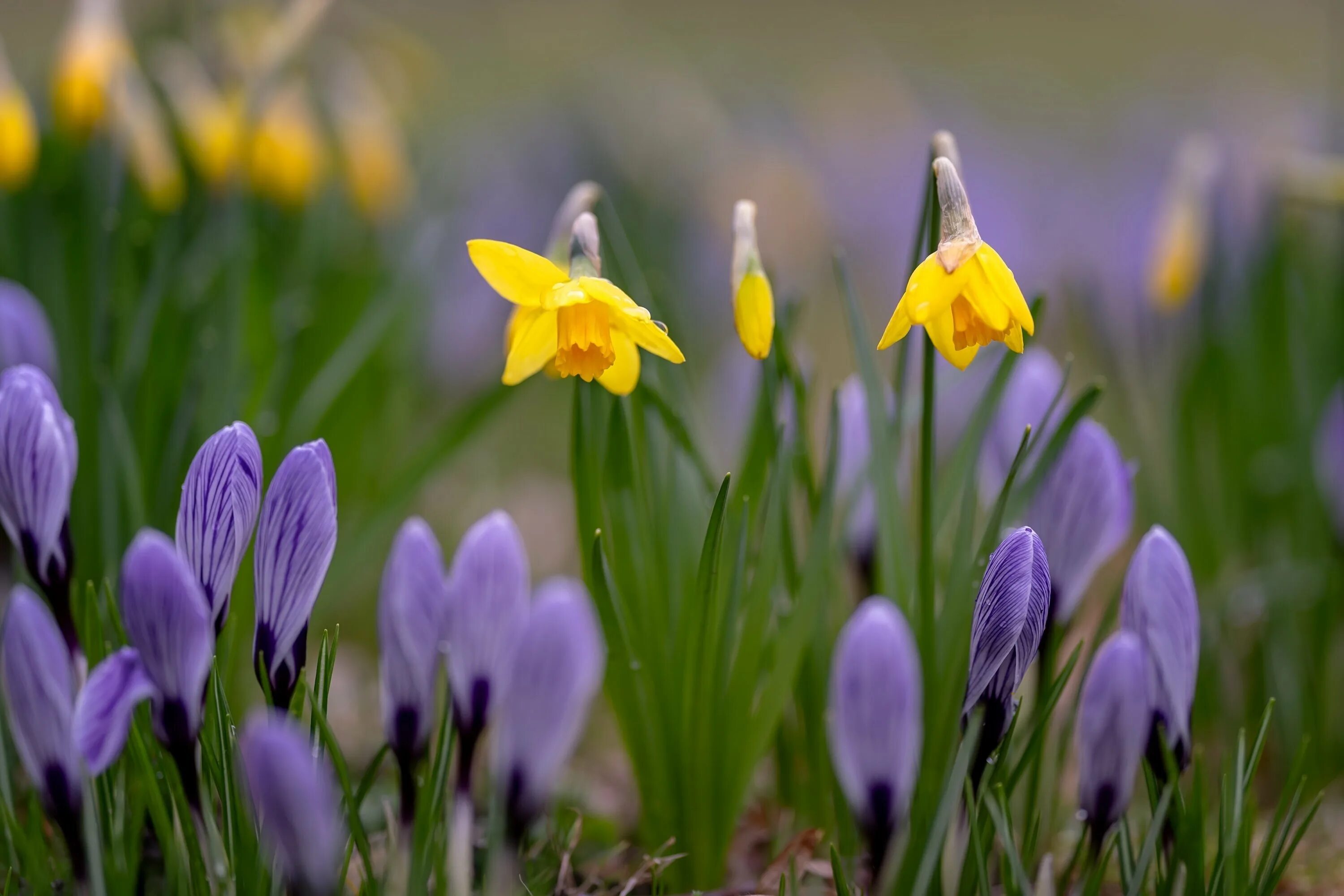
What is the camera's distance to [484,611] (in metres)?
0.90

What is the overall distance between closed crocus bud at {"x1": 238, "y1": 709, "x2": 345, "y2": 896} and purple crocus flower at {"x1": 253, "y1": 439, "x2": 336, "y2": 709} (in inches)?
5.5

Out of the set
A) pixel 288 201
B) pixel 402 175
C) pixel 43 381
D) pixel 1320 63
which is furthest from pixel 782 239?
pixel 1320 63

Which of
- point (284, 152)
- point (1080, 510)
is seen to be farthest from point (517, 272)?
point (284, 152)

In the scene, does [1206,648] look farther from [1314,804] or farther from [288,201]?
[288,201]

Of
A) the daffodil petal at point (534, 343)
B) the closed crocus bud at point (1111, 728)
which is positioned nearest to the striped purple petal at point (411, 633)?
the daffodil petal at point (534, 343)

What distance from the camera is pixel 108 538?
1.45 m

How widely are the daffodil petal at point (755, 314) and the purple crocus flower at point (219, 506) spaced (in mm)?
491

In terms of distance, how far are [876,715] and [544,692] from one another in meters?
0.27

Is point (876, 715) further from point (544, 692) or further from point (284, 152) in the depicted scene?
point (284, 152)

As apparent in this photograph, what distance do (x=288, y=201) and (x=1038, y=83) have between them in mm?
8715

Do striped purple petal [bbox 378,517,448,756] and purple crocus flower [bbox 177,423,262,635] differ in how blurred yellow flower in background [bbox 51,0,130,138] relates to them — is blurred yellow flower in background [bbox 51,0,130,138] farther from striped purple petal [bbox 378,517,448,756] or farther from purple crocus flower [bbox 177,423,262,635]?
striped purple petal [bbox 378,517,448,756]

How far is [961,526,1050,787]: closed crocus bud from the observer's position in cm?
91

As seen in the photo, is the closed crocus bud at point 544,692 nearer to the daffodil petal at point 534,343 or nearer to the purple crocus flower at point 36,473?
the daffodil petal at point 534,343

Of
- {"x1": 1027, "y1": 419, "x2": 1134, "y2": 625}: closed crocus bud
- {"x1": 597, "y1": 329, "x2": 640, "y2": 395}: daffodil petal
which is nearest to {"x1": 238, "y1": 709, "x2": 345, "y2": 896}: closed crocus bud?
{"x1": 597, "y1": 329, "x2": 640, "y2": 395}: daffodil petal
